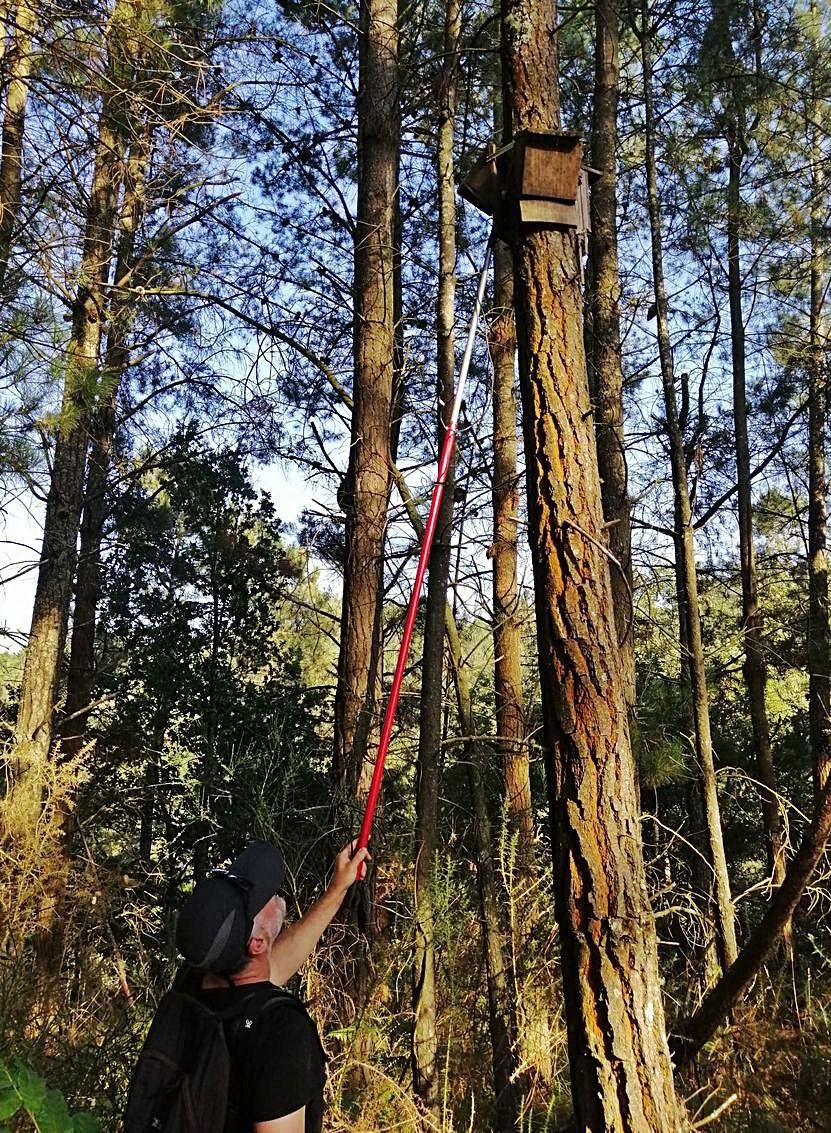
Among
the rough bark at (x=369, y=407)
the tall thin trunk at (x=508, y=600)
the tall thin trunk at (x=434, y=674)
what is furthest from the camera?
the tall thin trunk at (x=508, y=600)

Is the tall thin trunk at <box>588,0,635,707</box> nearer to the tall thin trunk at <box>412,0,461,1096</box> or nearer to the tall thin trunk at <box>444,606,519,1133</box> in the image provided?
the tall thin trunk at <box>412,0,461,1096</box>

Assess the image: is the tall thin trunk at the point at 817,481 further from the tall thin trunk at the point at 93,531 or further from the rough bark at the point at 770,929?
the tall thin trunk at the point at 93,531

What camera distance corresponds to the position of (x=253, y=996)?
206cm

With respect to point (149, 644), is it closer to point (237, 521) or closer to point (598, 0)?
point (237, 521)

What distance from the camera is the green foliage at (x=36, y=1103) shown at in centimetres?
227

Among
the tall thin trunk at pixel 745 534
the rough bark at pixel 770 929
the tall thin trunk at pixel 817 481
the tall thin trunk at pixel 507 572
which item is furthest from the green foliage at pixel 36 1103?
the tall thin trunk at pixel 817 481

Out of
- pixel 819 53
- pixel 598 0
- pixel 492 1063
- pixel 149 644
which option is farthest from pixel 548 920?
pixel 819 53

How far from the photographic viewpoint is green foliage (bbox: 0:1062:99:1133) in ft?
7.45

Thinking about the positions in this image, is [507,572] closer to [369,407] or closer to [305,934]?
[369,407]

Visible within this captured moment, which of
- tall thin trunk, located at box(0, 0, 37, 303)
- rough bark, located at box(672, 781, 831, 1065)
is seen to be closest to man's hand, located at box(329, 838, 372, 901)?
rough bark, located at box(672, 781, 831, 1065)

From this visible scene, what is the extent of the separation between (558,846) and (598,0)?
20.8 feet

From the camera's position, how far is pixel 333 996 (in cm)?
456

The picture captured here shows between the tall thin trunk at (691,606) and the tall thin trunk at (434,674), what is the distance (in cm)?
220

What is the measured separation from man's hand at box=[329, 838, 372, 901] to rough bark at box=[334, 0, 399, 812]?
2.56m
